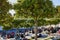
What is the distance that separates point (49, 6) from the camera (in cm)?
1714

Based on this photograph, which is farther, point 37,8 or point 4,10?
point 37,8

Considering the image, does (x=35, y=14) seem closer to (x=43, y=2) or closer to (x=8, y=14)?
(x=43, y=2)

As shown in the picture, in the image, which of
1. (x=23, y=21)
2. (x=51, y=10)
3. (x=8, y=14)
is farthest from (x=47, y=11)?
(x=23, y=21)

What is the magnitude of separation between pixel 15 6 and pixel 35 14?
4.95 feet

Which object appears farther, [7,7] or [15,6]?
[15,6]

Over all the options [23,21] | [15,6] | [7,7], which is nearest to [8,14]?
[7,7]

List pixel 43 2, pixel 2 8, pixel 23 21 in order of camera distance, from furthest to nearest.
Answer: pixel 23 21, pixel 43 2, pixel 2 8

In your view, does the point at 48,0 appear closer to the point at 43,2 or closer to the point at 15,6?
the point at 43,2

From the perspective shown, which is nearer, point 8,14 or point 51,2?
point 8,14

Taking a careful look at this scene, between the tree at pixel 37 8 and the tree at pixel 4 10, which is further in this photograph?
the tree at pixel 37 8

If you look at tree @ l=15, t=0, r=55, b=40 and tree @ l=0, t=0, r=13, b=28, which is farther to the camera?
tree @ l=15, t=0, r=55, b=40

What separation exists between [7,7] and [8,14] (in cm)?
38

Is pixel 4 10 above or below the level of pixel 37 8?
below

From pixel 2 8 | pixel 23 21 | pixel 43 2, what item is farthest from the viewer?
pixel 23 21
